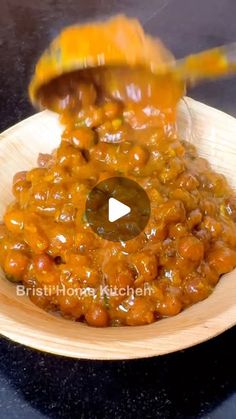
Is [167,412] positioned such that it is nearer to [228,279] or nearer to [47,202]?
[228,279]

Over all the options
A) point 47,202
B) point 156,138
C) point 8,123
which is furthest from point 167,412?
point 8,123

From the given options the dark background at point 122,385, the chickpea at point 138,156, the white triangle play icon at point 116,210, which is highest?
the chickpea at point 138,156

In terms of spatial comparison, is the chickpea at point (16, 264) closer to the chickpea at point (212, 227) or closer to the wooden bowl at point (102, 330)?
the wooden bowl at point (102, 330)

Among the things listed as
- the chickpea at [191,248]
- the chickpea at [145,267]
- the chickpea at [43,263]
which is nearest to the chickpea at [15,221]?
the chickpea at [43,263]

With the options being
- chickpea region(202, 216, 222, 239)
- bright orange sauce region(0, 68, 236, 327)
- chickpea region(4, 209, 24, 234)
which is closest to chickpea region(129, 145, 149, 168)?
bright orange sauce region(0, 68, 236, 327)

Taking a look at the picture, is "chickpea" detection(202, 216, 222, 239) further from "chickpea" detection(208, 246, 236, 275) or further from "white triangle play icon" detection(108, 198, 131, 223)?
"white triangle play icon" detection(108, 198, 131, 223)

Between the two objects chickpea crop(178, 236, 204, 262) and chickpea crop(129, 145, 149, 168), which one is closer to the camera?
chickpea crop(178, 236, 204, 262)

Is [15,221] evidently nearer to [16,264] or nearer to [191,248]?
[16,264]
